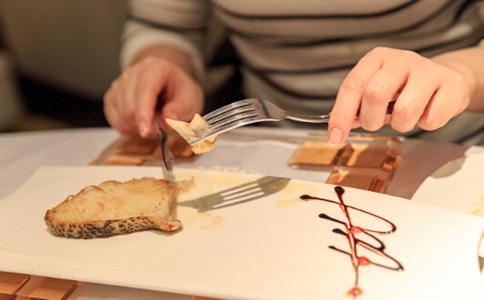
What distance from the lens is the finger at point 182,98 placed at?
2.94ft

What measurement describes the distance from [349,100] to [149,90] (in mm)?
320

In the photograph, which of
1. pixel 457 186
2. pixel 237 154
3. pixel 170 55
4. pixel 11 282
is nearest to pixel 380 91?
pixel 457 186

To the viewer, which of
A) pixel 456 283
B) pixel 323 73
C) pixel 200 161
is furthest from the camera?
pixel 323 73

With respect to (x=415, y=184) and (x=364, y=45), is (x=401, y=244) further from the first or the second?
(x=364, y=45)

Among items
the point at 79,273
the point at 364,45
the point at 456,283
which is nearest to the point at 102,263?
the point at 79,273

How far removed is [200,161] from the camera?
0.85 meters

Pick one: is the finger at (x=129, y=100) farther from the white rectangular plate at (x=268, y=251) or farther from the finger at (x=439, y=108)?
the finger at (x=439, y=108)

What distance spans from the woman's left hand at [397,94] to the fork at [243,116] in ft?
0.08

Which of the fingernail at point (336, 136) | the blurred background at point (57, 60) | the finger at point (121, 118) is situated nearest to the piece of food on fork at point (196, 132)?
the fingernail at point (336, 136)

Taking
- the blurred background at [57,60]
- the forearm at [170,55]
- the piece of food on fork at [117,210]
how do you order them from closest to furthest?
the piece of food on fork at [117,210], the forearm at [170,55], the blurred background at [57,60]

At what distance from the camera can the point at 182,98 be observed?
0.92 m

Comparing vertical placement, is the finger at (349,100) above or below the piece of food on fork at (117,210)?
above

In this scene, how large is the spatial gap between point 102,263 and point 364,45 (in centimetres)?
52

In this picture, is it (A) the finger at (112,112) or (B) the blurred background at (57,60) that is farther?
(B) the blurred background at (57,60)
